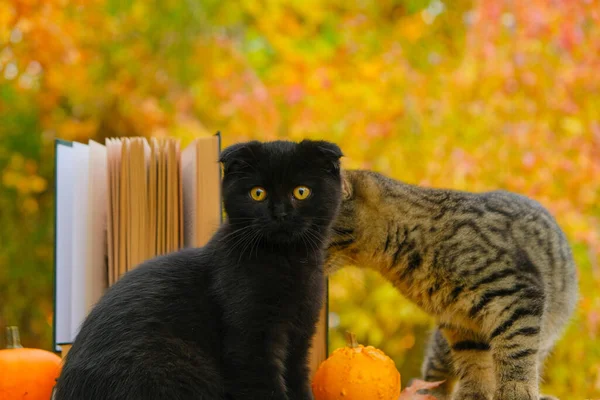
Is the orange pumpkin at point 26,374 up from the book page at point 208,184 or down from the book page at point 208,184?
down

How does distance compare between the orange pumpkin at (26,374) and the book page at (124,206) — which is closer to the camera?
the orange pumpkin at (26,374)

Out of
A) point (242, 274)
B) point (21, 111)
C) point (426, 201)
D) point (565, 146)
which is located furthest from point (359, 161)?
point (21, 111)

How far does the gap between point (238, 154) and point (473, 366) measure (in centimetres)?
93

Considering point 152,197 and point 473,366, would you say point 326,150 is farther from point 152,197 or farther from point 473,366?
point 473,366

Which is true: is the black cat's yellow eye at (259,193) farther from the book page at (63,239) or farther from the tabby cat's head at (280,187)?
the book page at (63,239)

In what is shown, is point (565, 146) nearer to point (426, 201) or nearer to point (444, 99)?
point (444, 99)

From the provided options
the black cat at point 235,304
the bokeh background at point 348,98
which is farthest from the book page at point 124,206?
the bokeh background at point 348,98

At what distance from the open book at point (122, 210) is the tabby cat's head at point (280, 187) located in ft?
0.70

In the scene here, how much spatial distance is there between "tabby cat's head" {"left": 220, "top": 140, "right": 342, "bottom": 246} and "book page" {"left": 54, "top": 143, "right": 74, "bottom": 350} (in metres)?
0.59

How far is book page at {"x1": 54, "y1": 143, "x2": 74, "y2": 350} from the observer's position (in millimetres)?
1826

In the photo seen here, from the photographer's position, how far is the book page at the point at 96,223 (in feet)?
5.96

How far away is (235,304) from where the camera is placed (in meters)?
1.40

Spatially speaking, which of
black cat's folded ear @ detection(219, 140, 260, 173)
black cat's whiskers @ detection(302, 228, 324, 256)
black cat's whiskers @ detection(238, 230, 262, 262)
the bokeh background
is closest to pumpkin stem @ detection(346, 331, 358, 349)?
black cat's whiskers @ detection(302, 228, 324, 256)

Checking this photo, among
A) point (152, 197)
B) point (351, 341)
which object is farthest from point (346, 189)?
point (152, 197)
